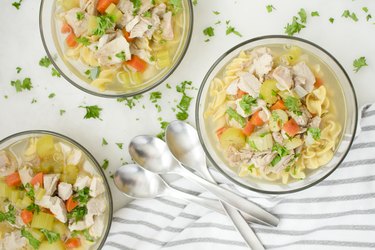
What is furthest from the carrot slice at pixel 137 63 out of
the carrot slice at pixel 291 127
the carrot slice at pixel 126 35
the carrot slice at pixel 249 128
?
the carrot slice at pixel 291 127

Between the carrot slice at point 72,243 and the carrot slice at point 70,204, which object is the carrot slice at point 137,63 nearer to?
the carrot slice at point 70,204

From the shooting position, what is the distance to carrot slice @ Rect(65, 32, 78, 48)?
150 inches

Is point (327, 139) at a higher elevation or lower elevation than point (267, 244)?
higher

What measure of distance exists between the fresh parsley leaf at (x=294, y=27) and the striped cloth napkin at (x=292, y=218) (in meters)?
0.70

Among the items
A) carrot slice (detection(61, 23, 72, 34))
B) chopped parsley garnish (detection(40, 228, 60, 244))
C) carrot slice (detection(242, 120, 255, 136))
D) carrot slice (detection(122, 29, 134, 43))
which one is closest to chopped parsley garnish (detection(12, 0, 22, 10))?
carrot slice (detection(61, 23, 72, 34))

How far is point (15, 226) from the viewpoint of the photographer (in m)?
3.83

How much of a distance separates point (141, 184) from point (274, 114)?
1058 millimetres

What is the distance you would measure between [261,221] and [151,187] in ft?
2.54

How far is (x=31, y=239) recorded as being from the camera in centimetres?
372

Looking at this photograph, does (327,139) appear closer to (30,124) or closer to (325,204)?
(325,204)

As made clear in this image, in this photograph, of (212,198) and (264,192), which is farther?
(212,198)

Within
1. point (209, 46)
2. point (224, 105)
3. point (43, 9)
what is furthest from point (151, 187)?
point (43, 9)

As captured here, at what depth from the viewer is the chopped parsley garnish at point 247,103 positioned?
136 inches

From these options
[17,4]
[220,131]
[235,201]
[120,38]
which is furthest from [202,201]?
[17,4]
